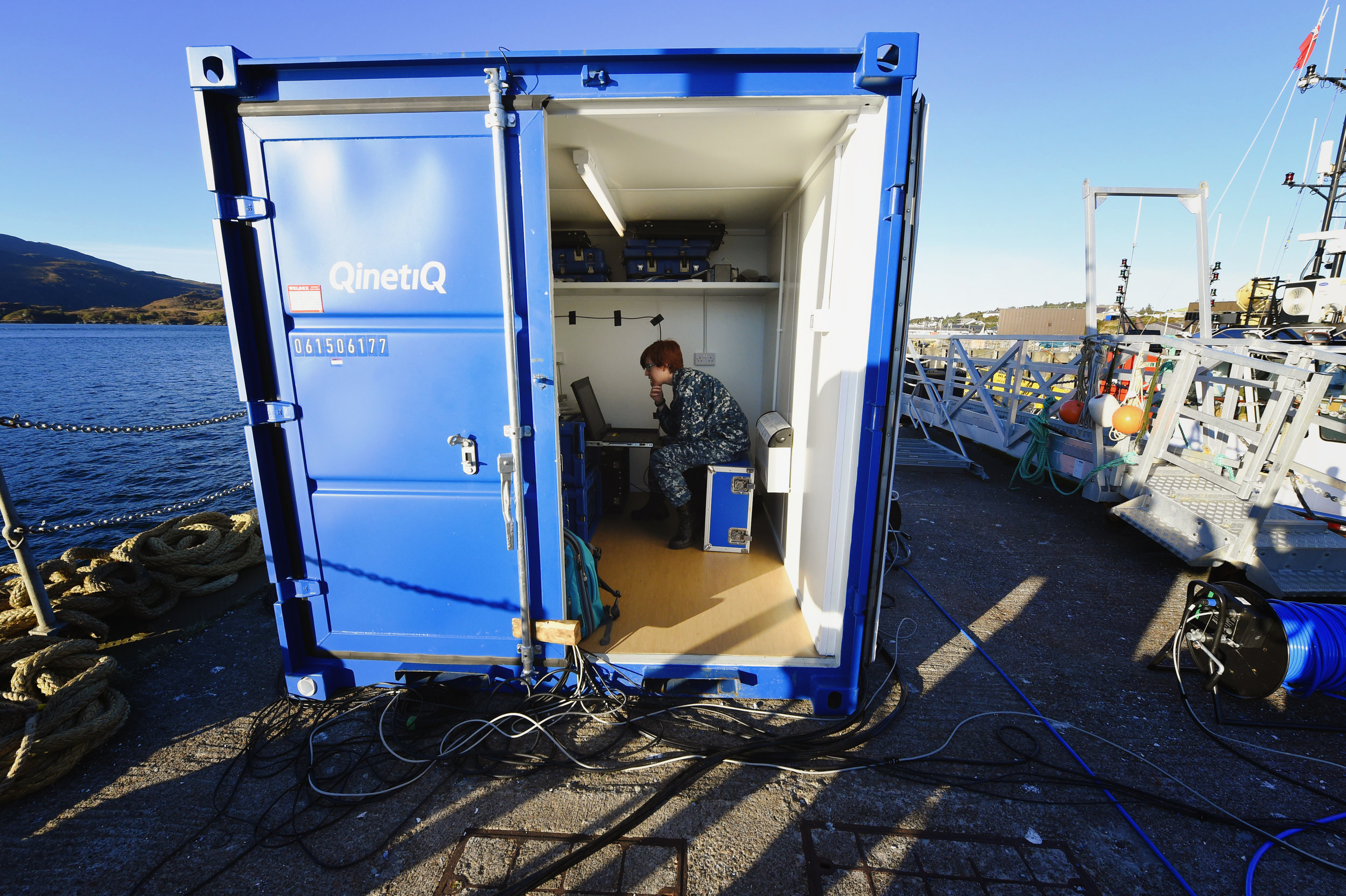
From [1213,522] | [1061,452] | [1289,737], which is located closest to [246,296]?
[1289,737]

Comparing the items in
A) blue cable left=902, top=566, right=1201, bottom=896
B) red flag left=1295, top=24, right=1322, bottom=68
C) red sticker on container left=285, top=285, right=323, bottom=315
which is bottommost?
blue cable left=902, top=566, right=1201, bottom=896

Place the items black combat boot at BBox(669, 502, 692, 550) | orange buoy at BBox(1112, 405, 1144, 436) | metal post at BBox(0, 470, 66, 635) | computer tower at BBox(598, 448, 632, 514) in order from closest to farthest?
metal post at BBox(0, 470, 66, 635)
black combat boot at BBox(669, 502, 692, 550)
computer tower at BBox(598, 448, 632, 514)
orange buoy at BBox(1112, 405, 1144, 436)

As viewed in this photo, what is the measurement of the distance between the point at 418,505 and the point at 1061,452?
22.4 ft

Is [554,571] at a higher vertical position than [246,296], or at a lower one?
lower

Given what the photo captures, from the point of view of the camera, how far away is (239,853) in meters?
1.86

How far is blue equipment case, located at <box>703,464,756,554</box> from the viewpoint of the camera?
396 centimetres

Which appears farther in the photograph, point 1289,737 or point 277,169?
point 1289,737

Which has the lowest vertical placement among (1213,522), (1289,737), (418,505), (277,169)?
(1289,737)

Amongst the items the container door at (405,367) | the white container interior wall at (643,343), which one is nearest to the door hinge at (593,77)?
the container door at (405,367)

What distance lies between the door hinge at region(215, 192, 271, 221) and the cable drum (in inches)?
188

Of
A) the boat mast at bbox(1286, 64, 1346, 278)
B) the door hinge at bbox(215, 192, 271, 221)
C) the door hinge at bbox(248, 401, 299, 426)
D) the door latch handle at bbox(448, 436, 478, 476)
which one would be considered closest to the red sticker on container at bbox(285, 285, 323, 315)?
the door hinge at bbox(215, 192, 271, 221)

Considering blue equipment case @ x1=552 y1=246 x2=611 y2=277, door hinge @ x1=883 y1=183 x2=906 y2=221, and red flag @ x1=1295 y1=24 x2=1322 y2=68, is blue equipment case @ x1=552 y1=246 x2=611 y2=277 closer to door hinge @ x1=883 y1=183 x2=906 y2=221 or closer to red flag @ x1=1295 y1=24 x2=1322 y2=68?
door hinge @ x1=883 y1=183 x2=906 y2=221

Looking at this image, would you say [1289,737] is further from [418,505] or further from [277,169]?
[277,169]

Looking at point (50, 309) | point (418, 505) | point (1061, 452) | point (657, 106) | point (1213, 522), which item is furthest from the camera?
point (50, 309)
